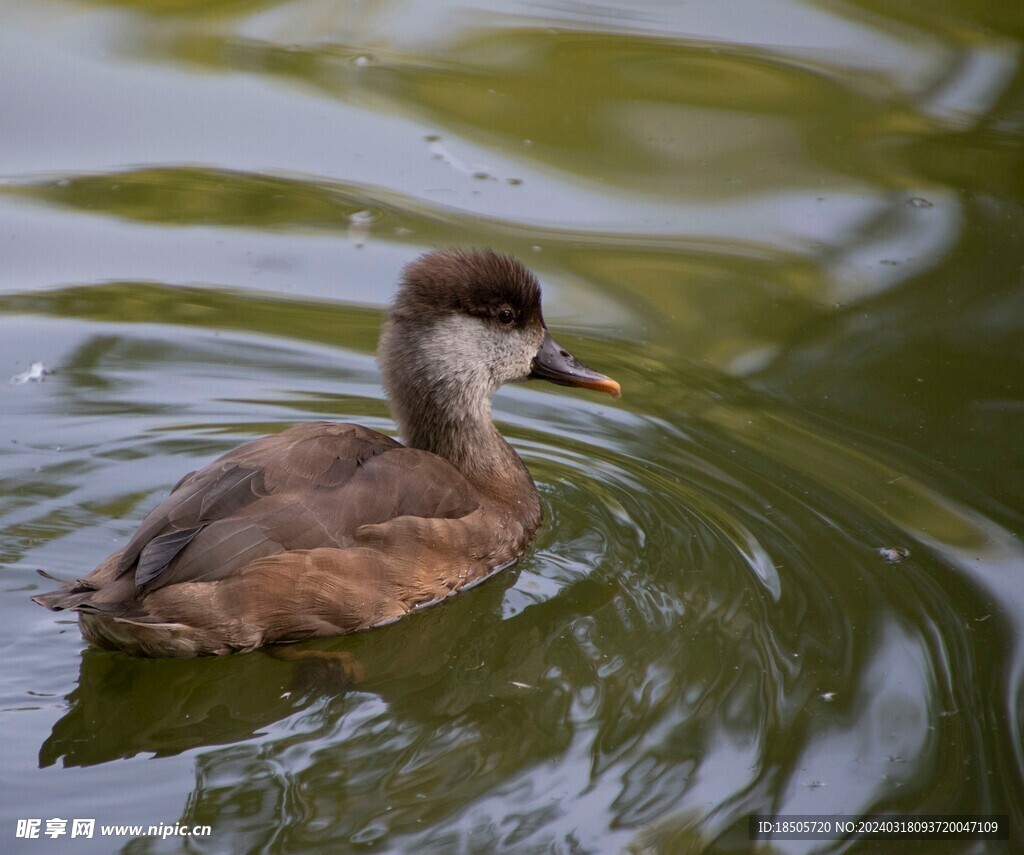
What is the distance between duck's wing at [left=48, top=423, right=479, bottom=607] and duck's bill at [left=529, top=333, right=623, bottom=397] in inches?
33.7

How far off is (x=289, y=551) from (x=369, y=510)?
387mm

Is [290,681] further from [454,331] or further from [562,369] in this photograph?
[562,369]

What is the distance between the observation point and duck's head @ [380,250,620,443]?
584cm

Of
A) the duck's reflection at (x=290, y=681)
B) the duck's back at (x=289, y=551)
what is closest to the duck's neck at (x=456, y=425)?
the duck's back at (x=289, y=551)

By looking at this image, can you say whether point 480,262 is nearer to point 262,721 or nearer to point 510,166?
point 262,721

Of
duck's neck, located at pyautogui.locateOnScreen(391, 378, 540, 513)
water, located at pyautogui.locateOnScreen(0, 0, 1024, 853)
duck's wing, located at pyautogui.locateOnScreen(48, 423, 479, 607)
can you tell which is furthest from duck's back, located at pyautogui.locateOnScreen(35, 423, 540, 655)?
duck's neck, located at pyautogui.locateOnScreen(391, 378, 540, 513)

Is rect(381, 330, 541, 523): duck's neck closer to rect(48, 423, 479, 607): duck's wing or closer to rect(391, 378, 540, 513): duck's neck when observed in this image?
rect(391, 378, 540, 513): duck's neck

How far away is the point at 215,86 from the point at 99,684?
560cm

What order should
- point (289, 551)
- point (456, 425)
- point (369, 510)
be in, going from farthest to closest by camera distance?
point (456, 425) < point (369, 510) < point (289, 551)

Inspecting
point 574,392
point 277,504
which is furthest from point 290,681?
point 574,392

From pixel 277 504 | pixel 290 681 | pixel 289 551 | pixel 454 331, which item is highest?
pixel 454 331

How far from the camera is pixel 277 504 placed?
16.7 feet

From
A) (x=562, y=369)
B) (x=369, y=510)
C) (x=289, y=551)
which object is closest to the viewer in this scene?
(x=289, y=551)

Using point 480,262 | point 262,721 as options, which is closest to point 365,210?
point 480,262
